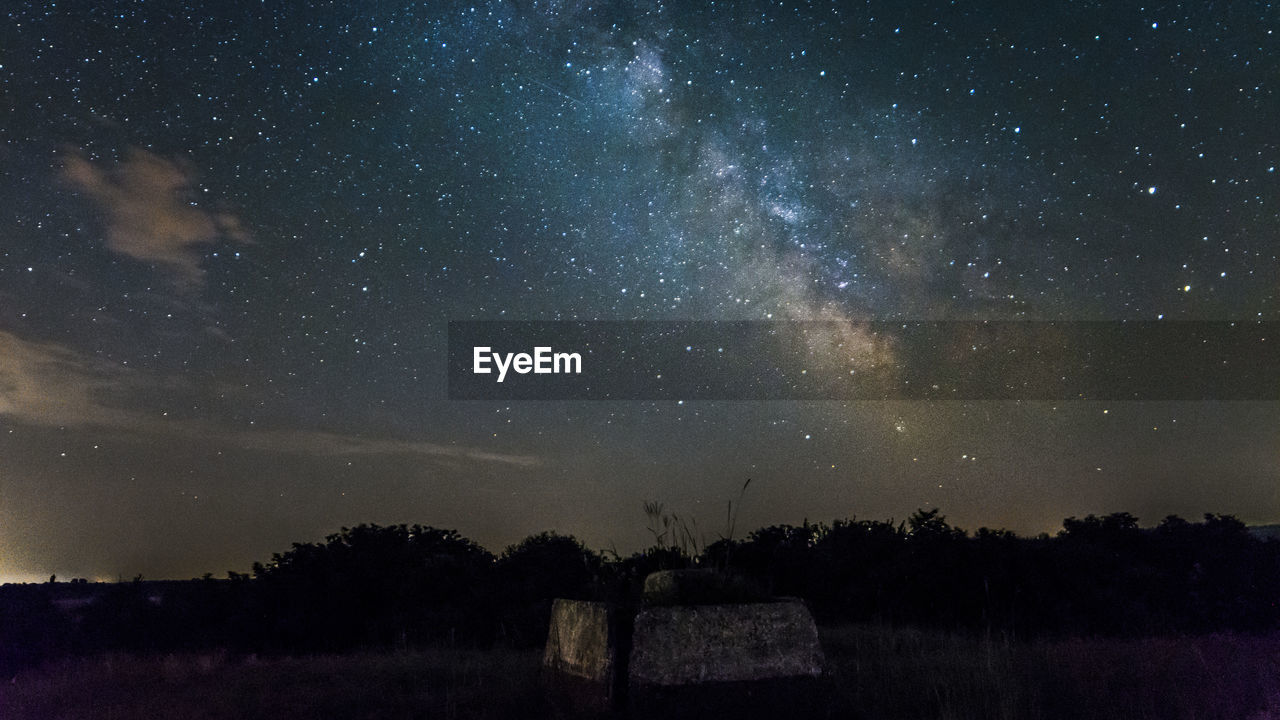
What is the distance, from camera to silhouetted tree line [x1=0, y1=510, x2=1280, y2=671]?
15844 mm

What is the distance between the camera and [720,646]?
257 inches

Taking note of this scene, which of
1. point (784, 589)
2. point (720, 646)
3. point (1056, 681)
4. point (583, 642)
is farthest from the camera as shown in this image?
point (784, 589)

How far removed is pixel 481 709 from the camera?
754 centimetres

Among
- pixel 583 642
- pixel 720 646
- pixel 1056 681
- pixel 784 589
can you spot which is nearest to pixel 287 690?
pixel 583 642

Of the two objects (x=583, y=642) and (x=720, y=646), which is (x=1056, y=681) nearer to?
(x=720, y=646)

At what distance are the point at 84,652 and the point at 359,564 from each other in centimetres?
576

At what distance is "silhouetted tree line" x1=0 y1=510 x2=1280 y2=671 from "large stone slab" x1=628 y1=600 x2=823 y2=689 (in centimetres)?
925

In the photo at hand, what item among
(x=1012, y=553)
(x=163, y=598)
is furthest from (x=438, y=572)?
(x=1012, y=553)

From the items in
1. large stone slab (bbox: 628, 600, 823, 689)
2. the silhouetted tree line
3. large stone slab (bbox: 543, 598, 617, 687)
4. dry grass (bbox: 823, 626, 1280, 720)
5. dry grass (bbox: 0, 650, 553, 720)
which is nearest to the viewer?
large stone slab (bbox: 628, 600, 823, 689)

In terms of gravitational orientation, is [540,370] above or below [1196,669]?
above

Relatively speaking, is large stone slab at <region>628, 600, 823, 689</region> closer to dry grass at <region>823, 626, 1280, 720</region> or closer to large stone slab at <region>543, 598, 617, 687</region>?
large stone slab at <region>543, 598, 617, 687</region>

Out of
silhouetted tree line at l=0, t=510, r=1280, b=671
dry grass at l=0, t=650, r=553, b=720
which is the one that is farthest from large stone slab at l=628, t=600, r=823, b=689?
silhouetted tree line at l=0, t=510, r=1280, b=671

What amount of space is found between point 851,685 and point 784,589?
928cm

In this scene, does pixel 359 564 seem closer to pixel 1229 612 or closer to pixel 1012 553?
pixel 1012 553
